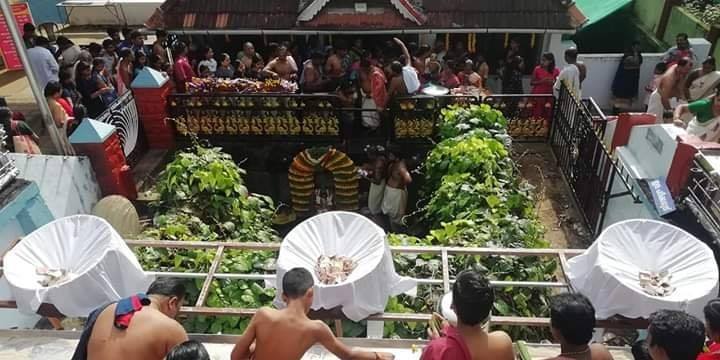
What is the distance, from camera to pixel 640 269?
12.4ft

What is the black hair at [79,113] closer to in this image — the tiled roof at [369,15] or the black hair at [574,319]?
the tiled roof at [369,15]

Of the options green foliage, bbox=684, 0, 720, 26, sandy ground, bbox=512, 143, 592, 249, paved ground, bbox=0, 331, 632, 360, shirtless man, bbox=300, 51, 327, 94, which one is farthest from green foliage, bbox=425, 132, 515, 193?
green foliage, bbox=684, 0, 720, 26

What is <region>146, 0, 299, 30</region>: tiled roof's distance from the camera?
9961 mm

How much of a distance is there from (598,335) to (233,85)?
20.0 ft

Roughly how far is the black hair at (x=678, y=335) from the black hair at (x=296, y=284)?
1856mm

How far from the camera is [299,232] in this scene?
155 inches

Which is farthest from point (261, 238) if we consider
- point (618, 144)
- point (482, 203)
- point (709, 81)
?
point (709, 81)

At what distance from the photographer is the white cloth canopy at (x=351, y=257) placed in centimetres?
356

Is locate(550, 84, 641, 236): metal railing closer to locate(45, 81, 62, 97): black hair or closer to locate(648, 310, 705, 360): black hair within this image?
locate(648, 310, 705, 360): black hair

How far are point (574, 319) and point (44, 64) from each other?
9.24m

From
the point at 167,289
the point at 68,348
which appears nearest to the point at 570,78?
the point at 167,289

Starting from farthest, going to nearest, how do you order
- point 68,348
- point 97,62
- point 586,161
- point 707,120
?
point 97,62
point 586,161
point 707,120
point 68,348

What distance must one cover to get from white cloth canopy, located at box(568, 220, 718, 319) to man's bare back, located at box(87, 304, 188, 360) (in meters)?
2.73

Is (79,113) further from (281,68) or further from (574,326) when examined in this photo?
(574,326)
